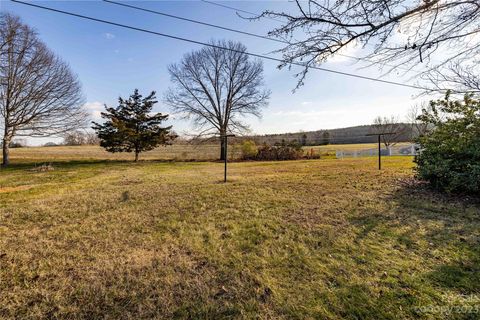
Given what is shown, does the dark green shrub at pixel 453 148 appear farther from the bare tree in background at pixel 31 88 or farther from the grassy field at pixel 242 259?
the bare tree in background at pixel 31 88

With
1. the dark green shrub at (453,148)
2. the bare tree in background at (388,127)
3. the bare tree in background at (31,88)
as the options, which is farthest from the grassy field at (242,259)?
the bare tree in background at (388,127)

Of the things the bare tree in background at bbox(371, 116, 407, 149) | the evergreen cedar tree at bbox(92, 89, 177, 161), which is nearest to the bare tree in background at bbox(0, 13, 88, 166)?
the evergreen cedar tree at bbox(92, 89, 177, 161)

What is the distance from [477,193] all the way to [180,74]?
19721 mm

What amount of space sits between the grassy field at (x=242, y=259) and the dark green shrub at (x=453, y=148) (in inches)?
31.5

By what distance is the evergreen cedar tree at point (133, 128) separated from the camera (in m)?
16.3

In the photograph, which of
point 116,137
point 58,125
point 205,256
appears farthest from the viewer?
point 116,137

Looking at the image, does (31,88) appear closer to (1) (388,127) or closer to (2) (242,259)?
(2) (242,259)

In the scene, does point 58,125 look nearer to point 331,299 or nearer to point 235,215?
point 235,215

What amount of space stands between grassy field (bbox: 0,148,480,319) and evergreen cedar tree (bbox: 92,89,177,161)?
12.2 meters

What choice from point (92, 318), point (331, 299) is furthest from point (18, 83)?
point (331, 299)

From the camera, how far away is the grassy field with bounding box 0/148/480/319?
1.93m

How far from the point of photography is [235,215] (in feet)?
14.0

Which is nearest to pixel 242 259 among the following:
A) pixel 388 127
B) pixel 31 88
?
pixel 31 88

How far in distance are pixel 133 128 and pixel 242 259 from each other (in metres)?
17.0
